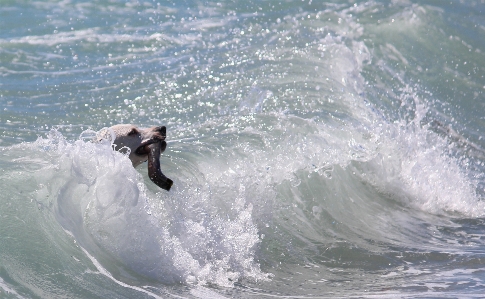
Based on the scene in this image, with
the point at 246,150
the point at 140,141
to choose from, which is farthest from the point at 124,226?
the point at 246,150

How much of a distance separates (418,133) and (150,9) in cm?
741

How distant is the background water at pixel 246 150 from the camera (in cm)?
607

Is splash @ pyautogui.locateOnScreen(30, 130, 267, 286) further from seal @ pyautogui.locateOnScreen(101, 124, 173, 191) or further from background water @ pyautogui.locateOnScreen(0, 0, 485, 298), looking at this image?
seal @ pyautogui.locateOnScreen(101, 124, 173, 191)

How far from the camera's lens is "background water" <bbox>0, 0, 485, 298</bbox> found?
6.07 meters

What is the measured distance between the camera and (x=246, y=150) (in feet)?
27.3

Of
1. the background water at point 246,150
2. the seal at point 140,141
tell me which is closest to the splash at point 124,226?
the background water at point 246,150

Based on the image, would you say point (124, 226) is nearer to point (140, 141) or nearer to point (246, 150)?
point (140, 141)

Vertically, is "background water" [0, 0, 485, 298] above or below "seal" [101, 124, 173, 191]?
below

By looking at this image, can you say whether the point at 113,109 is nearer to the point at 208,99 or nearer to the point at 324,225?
the point at 208,99

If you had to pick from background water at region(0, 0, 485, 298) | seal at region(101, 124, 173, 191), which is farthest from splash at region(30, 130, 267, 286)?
seal at region(101, 124, 173, 191)

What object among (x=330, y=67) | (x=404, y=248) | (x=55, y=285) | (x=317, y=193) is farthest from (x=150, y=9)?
(x=55, y=285)

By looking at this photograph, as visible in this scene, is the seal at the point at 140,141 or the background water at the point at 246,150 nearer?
the seal at the point at 140,141

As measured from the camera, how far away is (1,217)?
602 cm

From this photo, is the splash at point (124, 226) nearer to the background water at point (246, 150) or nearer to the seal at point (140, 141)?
the background water at point (246, 150)
